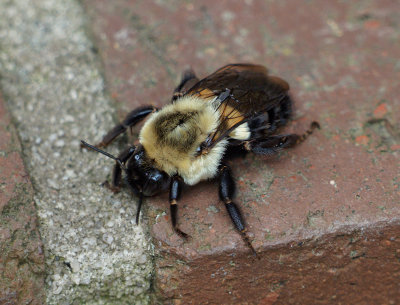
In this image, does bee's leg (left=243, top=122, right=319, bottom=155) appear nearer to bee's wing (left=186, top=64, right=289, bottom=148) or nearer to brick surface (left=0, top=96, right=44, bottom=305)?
bee's wing (left=186, top=64, right=289, bottom=148)

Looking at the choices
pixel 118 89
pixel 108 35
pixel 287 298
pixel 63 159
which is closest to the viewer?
pixel 287 298

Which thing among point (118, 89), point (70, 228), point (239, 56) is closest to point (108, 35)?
point (118, 89)

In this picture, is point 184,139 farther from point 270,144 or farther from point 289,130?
point 289,130

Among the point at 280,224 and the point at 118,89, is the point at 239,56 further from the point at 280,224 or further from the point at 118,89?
the point at 280,224

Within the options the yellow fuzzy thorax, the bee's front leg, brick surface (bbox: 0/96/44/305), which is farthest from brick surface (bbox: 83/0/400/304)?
brick surface (bbox: 0/96/44/305)

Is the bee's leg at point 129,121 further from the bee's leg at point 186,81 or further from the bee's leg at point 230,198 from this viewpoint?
the bee's leg at point 230,198

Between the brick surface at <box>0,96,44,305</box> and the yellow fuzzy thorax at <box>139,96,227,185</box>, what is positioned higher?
the yellow fuzzy thorax at <box>139,96,227,185</box>

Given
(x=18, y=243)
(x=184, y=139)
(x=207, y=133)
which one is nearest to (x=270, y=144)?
(x=207, y=133)
